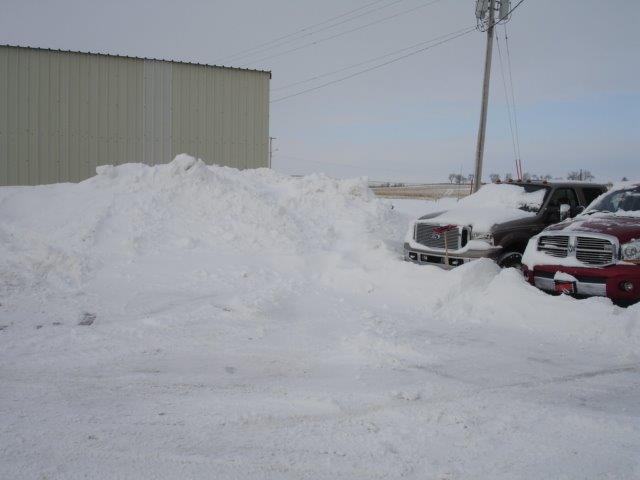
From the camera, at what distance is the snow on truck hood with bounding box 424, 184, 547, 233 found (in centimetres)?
939

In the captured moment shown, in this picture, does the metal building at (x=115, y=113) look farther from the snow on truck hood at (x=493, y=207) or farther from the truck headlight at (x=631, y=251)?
the truck headlight at (x=631, y=251)

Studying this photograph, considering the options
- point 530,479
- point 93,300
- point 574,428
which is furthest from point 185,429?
point 93,300

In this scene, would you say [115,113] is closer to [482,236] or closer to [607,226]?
[482,236]

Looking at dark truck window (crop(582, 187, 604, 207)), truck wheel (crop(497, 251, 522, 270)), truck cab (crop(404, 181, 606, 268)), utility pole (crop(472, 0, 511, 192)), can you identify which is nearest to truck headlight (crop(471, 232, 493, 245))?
truck cab (crop(404, 181, 606, 268))

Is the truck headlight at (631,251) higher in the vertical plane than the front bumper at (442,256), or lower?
higher

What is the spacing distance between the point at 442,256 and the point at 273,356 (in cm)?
460

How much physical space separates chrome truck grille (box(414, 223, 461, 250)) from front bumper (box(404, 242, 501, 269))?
0.12 meters

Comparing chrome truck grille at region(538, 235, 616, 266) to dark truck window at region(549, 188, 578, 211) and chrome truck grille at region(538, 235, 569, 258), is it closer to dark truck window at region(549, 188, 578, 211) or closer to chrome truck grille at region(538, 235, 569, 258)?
chrome truck grille at region(538, 235, 569, 258)

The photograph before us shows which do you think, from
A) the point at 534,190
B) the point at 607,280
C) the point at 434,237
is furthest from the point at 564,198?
the point at 607,280

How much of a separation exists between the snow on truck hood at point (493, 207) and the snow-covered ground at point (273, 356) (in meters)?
1.19

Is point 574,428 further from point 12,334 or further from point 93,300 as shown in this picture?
point 93,300

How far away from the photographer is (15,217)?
11078mm

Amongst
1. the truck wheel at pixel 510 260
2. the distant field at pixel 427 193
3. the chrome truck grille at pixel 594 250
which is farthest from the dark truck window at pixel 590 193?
the distant field at pixel 427 193

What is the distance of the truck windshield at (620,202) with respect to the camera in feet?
28.7
